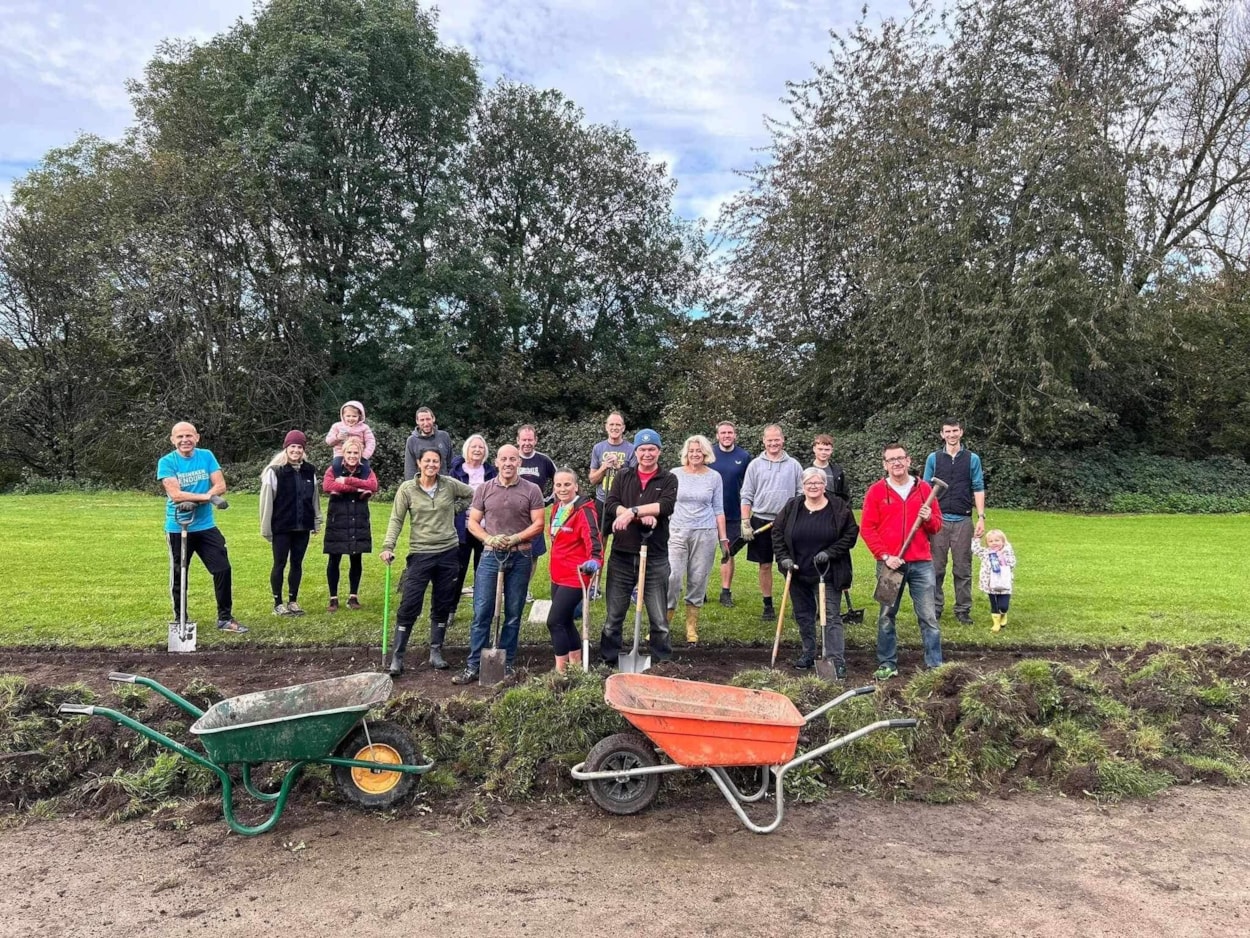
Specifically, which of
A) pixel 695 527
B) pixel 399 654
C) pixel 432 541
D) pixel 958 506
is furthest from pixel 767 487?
pixel 399 654

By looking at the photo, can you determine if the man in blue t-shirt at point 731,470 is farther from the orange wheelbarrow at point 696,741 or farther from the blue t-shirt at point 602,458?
the orange wheelbarrow at point 696,741

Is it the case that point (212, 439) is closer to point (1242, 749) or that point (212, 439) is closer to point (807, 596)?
point (807, 596)

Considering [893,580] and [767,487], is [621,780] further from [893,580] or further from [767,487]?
[767,487]

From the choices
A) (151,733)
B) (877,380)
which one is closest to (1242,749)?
(151,733)

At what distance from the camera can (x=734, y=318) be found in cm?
2689

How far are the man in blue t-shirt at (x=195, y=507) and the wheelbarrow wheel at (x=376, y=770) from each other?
364 cm

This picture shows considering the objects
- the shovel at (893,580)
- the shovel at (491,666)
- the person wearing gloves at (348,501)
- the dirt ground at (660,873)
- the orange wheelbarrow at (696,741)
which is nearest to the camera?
the dirt ground at (660,873)

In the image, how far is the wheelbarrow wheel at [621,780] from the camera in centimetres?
414

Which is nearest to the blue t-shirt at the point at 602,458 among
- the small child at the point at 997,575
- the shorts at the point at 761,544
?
the shorts at the point at 761,544

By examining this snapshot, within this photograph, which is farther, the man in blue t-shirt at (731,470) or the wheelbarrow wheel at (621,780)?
the man in blue t-shirt at (731,470)

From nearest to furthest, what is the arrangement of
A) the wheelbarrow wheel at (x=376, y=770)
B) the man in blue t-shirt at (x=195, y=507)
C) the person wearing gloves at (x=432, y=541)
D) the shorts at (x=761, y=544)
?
the wheelbarrow wheel at (x=376, y=770)
the person wearing gloves at (x=432, y=541)
the man in blue t-shirt at (x=195, y=507)
the shorts at (x=761, y=544)

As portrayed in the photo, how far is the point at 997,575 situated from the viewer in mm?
7707

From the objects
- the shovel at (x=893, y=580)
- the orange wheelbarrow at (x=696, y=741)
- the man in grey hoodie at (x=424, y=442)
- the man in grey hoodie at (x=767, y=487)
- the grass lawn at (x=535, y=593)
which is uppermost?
the man in grey hoodie at (x=424, y=442)

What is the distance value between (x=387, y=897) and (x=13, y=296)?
27045mm
